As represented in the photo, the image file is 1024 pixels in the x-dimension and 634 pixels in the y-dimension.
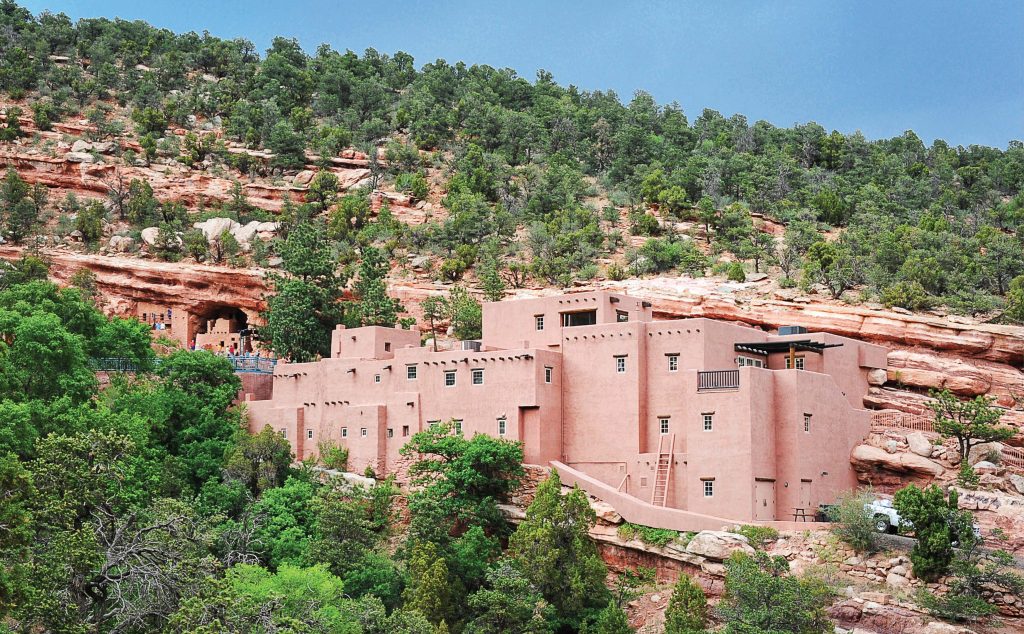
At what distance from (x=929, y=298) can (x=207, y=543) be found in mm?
33222

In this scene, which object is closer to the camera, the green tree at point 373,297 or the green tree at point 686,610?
the green tree at point 686,610

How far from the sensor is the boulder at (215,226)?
72250mm

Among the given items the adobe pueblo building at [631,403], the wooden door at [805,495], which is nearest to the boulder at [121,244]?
the adobe pueblo building at [631,403]

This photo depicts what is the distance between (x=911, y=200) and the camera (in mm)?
78750

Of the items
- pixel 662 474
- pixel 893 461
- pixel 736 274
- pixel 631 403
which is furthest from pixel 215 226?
pixel 893 461

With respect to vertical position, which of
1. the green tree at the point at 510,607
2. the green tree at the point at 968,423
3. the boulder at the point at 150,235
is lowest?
the green tree at the point at 510,607

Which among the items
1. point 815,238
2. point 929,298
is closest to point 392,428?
point 929,298

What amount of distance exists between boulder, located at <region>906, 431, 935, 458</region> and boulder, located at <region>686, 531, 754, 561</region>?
9713 mm

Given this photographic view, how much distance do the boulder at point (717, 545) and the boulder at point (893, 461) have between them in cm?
820

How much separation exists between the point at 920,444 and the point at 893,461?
4.23ft

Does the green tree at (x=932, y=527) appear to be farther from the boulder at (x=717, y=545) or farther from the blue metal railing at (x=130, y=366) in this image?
the blue metal railing at (x=130, y=366)

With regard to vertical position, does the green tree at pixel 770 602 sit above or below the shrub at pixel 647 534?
below

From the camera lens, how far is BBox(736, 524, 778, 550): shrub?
38.8 m

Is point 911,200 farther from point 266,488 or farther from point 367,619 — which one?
point 367,619
